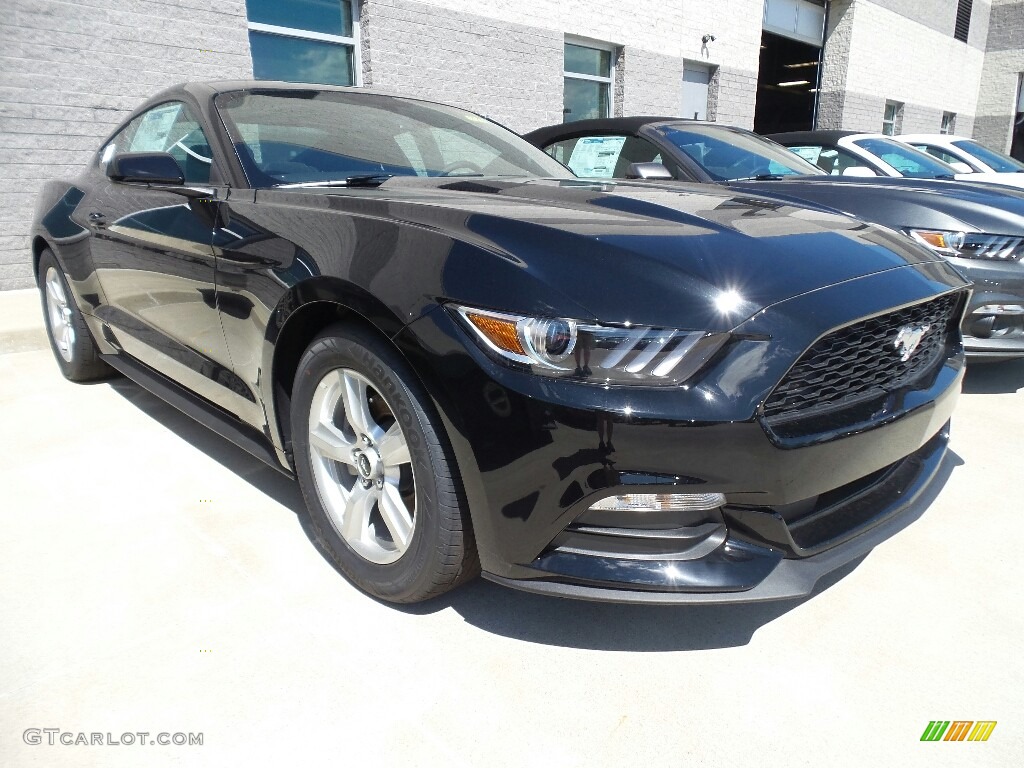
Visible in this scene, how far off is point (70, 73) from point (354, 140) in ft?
14.5

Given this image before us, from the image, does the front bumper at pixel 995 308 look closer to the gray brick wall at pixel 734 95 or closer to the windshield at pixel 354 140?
the windshield at pixel 354 140

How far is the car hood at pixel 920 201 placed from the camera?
3.64 meters

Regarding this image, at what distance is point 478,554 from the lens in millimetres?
1689

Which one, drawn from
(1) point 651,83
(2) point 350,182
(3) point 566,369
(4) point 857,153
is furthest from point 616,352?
(1) point 651,83

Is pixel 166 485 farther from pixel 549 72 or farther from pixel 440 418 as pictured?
pixel 549 72

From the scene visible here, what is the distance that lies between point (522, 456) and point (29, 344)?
4373 millimetres

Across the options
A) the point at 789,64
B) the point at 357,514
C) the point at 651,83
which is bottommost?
the point at 357,514

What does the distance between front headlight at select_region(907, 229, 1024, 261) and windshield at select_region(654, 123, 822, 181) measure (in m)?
1.10

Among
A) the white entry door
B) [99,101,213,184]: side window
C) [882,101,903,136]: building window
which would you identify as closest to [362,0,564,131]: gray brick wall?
the white entry door

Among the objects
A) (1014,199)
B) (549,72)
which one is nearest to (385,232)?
(1014,199)

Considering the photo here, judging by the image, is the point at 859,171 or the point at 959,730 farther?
the point at 859,171

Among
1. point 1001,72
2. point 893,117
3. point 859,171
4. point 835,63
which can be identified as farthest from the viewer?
point 1001,72

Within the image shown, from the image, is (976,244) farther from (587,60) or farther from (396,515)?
(587,60)

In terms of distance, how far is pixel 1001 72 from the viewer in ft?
67.1
